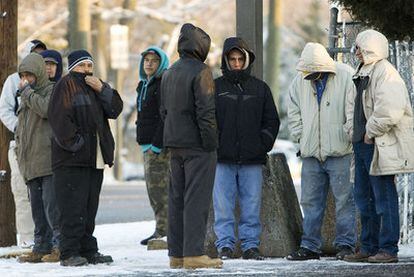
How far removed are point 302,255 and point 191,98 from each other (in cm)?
178

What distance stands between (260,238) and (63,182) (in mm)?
1911

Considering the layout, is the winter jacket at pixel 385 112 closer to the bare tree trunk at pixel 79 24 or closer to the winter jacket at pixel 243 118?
the winter jacket at pixel 243 118

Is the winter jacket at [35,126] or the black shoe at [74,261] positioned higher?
the winter jacket at [35,126]

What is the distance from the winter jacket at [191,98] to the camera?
11688 millimetres

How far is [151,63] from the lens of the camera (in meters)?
14.4

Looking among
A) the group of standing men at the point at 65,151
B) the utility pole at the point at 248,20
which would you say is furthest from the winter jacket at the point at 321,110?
the group of standing men at the point at 65,151

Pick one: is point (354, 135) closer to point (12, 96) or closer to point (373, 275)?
point (373, 275)

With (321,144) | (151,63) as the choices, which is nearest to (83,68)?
(151,63)

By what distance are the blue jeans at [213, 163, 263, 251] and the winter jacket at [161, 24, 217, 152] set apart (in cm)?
94

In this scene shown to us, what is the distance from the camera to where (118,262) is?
40.7 ft

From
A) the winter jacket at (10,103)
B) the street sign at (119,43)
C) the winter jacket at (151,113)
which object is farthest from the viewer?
the street sign at (119,43)

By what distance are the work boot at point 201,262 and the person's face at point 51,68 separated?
104 inches

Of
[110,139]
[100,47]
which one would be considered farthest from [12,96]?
[100,47]

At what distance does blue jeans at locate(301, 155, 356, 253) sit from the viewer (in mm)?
12531
